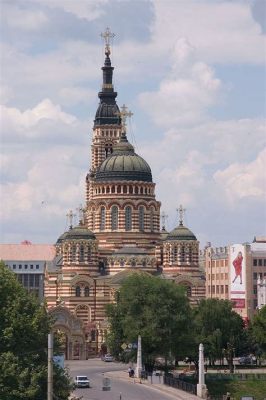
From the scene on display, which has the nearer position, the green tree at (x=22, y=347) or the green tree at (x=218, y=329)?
the green tree at (x=22, y=347)

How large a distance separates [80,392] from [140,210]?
64.9 m

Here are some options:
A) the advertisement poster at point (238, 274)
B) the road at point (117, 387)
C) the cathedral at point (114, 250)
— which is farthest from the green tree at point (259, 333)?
the advertisement poster at point (238, 274)

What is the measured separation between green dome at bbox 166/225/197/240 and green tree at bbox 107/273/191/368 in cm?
3491

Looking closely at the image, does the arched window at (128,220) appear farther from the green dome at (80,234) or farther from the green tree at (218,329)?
the green tree at (218,329)

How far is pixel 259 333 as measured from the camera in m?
124

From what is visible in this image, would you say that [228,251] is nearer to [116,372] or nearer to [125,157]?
[125,157]

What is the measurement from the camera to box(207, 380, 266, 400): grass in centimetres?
10375

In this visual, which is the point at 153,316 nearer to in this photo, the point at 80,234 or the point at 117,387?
the point at 117,387

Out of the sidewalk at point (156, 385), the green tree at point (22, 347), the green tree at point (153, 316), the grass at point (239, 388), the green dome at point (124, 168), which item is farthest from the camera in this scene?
the green dome at point (124, 168)

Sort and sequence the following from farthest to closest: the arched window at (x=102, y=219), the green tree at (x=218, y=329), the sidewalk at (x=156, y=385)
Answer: the arched window at (x=102, y=219) → the green tree at (x=218, y=329) → the sidewalk at (x=156, y=385)

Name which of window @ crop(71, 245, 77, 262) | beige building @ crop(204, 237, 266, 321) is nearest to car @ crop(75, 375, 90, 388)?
window @ crop(71, 245, 77, 262)

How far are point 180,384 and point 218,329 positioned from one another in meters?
21.4

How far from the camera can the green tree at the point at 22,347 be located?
7169cm

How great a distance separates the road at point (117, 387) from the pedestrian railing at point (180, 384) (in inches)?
35.2
